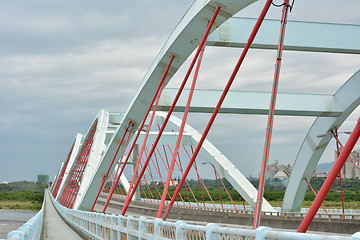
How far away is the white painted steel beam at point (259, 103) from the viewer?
24.3 meters

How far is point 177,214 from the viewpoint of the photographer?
128ft

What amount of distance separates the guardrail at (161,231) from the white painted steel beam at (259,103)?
628 cm

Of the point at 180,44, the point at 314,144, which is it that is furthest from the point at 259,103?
the point at 180,44

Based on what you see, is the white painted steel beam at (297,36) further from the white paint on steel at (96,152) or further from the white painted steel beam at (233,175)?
the white paint on steel at (96,152)

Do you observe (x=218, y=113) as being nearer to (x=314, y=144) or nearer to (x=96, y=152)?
(x=314, y=144)

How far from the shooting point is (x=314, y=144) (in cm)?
2727

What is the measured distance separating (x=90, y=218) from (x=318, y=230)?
28.2ft

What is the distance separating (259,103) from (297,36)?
5601 mm

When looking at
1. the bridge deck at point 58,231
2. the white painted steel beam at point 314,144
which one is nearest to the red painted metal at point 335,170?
the bridge deck at point 58,231

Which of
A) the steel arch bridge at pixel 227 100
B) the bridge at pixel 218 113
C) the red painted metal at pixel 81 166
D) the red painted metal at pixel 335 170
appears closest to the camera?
the red painted metal at pixel 335 170

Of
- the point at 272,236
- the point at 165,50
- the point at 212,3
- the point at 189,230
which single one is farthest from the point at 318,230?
the point at 272,236

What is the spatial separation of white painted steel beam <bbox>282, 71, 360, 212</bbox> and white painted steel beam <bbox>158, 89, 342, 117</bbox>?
1.89 feet

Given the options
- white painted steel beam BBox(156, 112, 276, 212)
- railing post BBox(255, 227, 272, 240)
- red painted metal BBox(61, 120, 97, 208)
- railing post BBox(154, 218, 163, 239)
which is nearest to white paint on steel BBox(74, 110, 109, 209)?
red painted metal BBox(61, 120, 97, 208)

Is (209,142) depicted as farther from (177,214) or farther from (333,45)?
(333,45)
